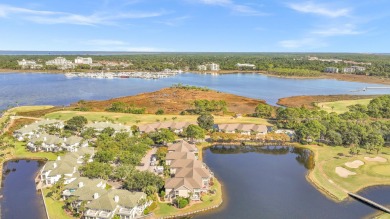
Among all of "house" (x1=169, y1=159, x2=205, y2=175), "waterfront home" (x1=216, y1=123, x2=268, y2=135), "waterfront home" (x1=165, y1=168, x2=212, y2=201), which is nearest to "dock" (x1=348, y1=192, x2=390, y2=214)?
"waterfront home" (x1=165, y1=168, x2=212, y2=201)

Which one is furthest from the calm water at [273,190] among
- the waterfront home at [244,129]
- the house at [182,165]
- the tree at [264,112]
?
the tree at [264,112]

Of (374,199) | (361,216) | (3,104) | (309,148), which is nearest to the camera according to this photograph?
(361,216)

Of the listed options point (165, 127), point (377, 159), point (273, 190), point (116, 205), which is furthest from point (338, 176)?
point (165, 127)

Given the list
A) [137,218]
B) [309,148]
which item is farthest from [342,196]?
[137,218]

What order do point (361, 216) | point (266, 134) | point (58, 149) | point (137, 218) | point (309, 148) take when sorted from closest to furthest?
point (137, 218), point (361, 216), point (58, 149), point (309, 148), point (266, 134)

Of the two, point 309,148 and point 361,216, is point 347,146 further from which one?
point 361,216

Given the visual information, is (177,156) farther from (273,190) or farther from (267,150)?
(267,150)
